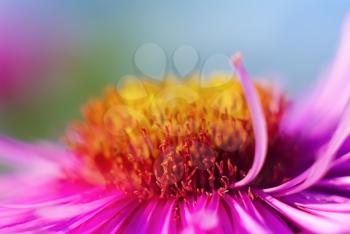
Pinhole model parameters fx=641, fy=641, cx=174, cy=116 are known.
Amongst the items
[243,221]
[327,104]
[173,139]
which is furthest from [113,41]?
[243,221]

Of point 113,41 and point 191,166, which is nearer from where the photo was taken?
point 191,166

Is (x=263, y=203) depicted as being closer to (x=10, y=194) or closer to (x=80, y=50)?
(x=10, y=194)

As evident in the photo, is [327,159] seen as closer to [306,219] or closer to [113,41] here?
[306,219]

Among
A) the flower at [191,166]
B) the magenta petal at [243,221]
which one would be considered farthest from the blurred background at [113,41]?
the magenta petal at [243,221]

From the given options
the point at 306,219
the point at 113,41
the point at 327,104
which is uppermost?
the point at 113,41

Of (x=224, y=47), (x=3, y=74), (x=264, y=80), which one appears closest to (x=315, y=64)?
(x=224, y=47)

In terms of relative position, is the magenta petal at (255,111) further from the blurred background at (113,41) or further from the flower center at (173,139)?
the blurred background at (113,41)
